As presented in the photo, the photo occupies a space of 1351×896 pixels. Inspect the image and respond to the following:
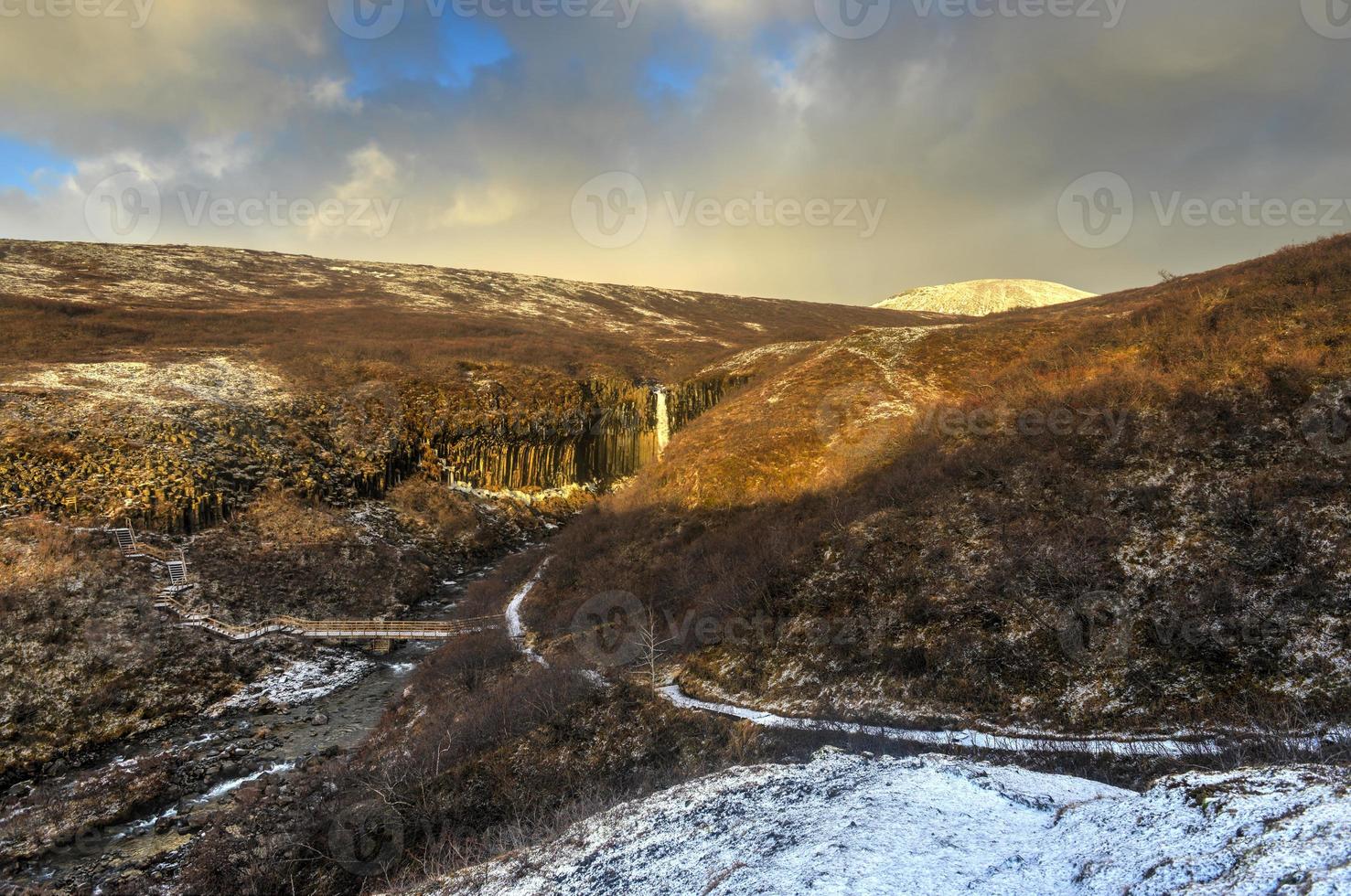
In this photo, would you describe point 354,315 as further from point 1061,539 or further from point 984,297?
point 984,297

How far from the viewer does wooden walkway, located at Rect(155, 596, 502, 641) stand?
30656 millimetres

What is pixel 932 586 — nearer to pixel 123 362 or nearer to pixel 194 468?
pixel 194 468

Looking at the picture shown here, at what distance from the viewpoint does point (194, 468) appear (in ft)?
122

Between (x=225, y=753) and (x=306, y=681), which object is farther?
(x=306, y=681)

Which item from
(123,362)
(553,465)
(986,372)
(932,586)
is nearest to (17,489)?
(123,362)

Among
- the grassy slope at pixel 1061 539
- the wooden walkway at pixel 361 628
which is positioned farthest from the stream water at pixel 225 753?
the grassy slope at pixel 1061 539

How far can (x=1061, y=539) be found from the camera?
63.2 feet

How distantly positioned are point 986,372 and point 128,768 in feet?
134
